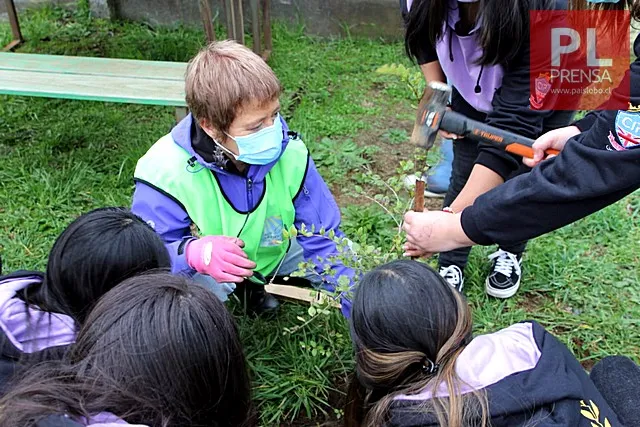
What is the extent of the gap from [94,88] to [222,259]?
6.73 ft

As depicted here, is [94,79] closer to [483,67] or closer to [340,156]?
[340,156]

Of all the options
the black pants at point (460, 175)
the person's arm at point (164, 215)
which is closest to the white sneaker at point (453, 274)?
the black pants at point (460, 175)

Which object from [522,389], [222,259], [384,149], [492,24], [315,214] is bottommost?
[384,149]

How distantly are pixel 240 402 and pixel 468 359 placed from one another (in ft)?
1.79

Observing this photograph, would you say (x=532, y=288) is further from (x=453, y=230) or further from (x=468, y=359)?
(x=468, y=359)

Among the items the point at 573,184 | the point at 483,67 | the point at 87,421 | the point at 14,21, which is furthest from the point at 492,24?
the point at 14,21

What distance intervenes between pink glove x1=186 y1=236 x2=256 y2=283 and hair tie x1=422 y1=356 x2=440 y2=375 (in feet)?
2.28

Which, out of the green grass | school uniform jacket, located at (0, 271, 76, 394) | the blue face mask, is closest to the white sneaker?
the green grass

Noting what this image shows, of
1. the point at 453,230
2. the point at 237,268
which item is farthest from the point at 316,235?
the point at 453,230

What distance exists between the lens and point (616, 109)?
4.85 feet

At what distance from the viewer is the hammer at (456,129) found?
1.94 meters

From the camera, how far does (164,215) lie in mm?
2027

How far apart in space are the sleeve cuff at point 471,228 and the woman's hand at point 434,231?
21 mm

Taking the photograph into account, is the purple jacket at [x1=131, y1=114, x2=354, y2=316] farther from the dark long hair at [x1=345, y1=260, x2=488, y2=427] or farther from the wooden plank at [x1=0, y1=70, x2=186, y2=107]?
the wooden plank at [x1=0, y1=70, x2=186, y2=107]
